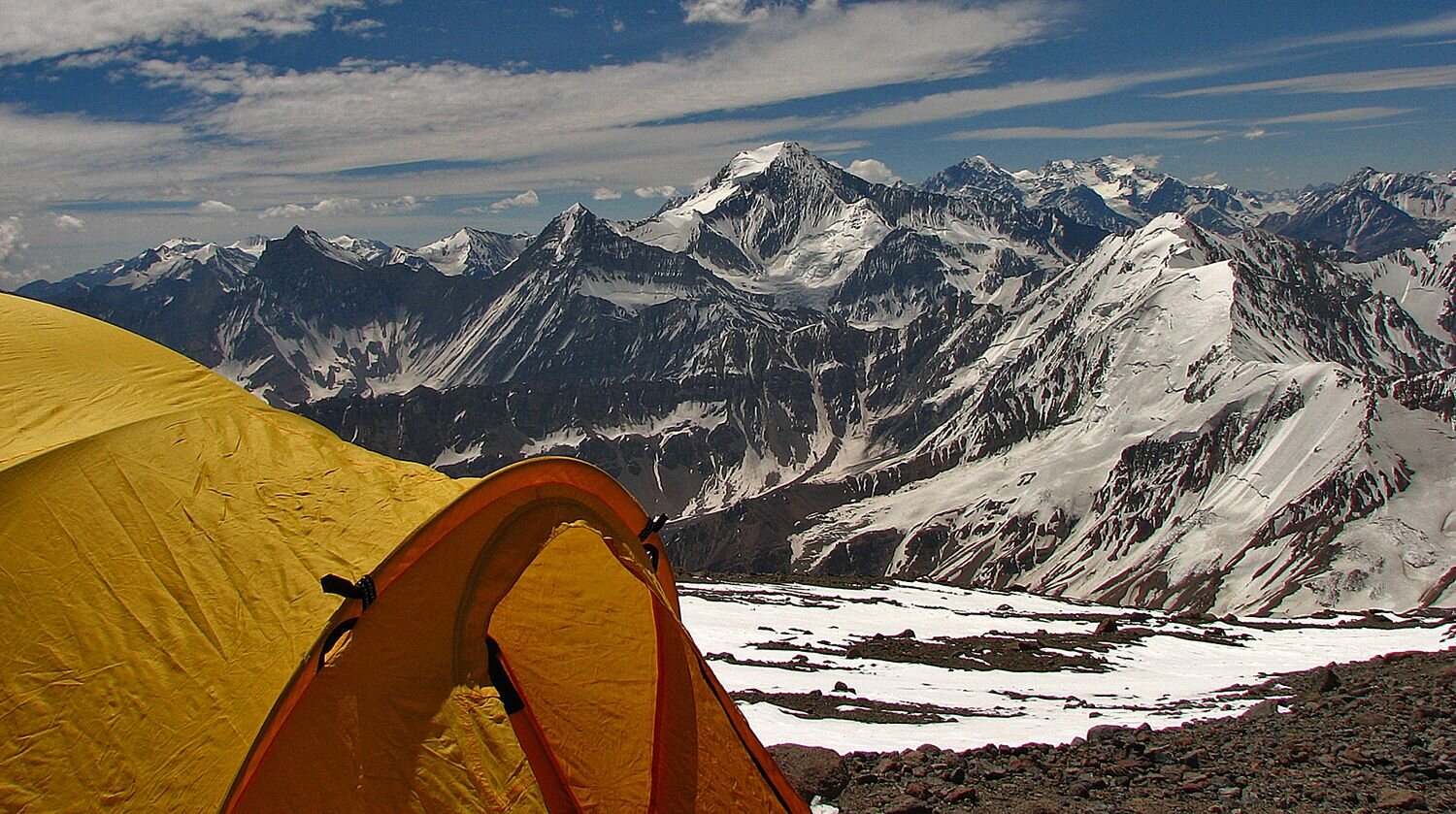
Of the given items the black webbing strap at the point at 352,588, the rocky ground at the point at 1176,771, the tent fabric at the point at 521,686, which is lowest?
the rocky ground at the point at 1176,771

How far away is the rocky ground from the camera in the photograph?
12836 millimetres

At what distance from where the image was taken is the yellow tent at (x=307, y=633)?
7.34 metres

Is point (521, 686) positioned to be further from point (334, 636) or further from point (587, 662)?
point (334, 636)

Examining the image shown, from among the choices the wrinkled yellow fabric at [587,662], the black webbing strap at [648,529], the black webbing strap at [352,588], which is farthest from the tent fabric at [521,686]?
the black webbing strap at [648,529]

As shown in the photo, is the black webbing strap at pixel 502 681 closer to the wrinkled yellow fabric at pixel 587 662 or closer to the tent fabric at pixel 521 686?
the tent fabric at pixel 521 686

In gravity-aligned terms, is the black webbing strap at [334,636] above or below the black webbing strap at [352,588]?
below

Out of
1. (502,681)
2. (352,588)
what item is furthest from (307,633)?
(502,681)

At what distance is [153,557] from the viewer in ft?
27.3

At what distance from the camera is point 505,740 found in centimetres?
765

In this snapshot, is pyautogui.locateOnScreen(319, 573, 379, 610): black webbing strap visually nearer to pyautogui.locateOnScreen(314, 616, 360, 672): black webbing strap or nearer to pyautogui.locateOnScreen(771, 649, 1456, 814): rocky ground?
pyautogui.locateOnScreen(314, 616, 360, 672): black webbing strap

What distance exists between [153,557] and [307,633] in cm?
174

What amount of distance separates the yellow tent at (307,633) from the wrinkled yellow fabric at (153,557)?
2 cm

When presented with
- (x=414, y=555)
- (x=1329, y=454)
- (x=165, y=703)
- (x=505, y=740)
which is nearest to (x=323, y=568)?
(x=414, y=555)

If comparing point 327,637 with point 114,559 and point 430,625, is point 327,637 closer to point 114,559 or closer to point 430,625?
point 430,625
